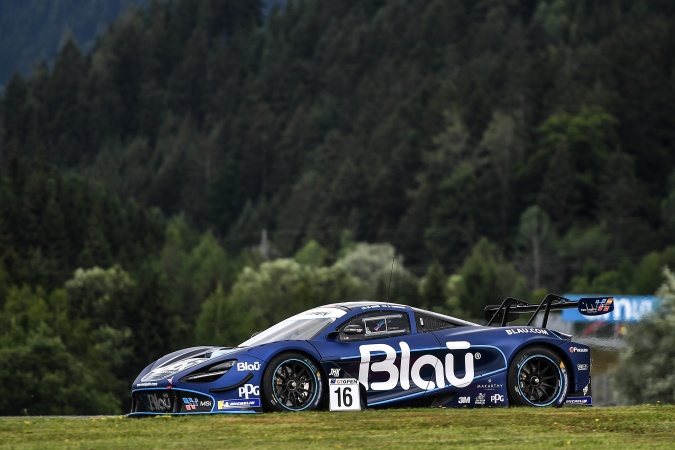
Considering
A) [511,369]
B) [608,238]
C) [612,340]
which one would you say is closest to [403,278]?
[608,238]

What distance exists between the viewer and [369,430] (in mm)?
14859

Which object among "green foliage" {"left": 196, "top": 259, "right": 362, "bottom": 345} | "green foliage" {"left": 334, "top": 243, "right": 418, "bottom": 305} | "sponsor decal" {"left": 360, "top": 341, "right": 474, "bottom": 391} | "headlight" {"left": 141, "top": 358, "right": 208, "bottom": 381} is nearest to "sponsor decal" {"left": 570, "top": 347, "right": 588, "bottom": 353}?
"sponsor decal" {"left": 360, "top": 341, "right": 474, "bottom": 391}

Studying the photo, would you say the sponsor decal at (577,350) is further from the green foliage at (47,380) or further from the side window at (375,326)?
the green foliage at (47,380)

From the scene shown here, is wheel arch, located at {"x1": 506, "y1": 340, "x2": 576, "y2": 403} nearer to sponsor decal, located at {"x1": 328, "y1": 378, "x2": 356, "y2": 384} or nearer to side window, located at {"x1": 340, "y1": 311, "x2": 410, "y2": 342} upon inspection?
side window, located at {"x1": 340, "y1": 311, "x2": 410, "y2": 342}

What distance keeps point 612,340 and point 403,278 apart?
327ft

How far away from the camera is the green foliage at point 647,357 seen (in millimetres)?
38281

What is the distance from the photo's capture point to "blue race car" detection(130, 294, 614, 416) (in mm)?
16594

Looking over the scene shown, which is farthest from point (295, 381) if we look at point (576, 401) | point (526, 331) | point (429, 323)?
point (576, 401)

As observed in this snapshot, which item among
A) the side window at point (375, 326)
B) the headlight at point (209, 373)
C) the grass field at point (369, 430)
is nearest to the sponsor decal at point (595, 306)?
the grass field at point (369, 430)

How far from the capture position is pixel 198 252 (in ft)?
569

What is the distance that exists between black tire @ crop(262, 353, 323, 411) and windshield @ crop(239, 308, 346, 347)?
1.59 ft

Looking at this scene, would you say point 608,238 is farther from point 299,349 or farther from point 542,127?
point 299,349

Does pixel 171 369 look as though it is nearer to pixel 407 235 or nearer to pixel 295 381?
pixel 295 381

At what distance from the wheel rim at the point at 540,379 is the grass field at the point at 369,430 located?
1131 mm
